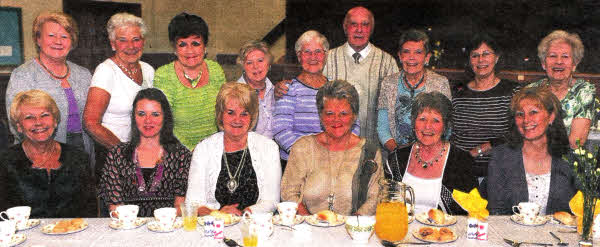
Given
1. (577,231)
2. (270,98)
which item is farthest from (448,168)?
(270,98)

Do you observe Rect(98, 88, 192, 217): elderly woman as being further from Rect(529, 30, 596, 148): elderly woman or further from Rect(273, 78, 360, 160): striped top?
Rect(529, 30, 596, 148): elderly woman

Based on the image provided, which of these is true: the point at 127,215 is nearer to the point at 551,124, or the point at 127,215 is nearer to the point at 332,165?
the point at 332,165

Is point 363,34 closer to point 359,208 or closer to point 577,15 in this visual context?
point 359,208

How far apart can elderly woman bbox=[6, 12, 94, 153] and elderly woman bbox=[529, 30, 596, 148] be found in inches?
107

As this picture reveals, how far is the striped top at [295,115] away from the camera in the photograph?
2.87m

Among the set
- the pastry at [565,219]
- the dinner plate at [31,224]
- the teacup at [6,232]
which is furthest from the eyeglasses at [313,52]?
the teacup at [6,232]

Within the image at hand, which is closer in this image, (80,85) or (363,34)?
(80,85)

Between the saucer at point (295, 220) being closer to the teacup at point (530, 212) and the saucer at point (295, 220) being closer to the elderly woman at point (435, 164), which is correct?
the elderly woman at point (435, 164)

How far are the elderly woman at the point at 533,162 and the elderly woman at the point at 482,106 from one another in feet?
1.15

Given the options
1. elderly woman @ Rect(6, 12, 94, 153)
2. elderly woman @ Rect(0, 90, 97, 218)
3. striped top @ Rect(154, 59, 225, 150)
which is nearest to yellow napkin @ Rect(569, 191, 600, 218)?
striped top @ Rect(154, 59, 225, 150)

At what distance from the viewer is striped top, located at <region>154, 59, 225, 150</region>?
2.82 metres

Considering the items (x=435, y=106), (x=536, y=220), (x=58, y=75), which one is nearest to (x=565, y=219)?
(x=536, y=220)

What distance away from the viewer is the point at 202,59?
9.54 feet

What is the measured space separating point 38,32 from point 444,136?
231cm
